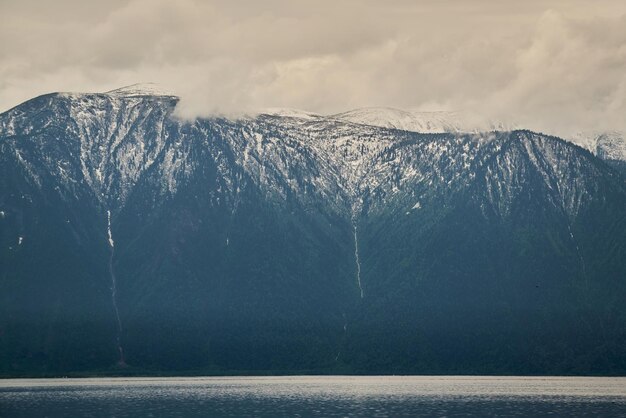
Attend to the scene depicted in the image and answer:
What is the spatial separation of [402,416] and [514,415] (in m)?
18.2

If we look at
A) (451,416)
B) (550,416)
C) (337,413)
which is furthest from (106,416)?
(550,416)

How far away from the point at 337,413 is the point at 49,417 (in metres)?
44.4

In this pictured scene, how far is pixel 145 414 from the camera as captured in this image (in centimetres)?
19988

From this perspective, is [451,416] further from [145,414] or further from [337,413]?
[145,414]

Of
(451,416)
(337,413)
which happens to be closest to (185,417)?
(337,413)

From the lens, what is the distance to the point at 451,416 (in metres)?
194

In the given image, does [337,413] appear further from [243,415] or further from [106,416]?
[106,416]

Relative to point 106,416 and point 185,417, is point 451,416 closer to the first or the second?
point 185,417

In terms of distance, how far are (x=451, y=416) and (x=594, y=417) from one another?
21.3 metres

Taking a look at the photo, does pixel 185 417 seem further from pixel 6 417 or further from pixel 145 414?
pixel 6 417

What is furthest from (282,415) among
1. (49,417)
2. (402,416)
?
(49,417)

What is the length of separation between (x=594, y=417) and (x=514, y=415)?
12918 millimetres

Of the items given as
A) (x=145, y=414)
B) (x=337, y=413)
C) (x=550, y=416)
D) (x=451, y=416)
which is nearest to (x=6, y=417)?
(x=145, y=414)

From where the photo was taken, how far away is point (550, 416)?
642ft
